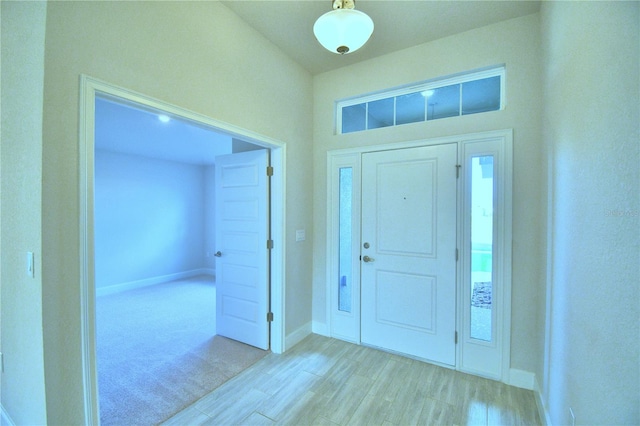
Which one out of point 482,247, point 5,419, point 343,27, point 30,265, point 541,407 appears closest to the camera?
point 30,265

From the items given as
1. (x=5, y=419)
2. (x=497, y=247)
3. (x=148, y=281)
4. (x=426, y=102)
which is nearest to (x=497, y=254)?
(x=497, y=247)

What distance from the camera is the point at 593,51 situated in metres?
1.14

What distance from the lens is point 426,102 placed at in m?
2.66

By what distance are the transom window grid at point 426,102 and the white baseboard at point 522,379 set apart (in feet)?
7.33

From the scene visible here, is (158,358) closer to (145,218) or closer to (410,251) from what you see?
(410,251)

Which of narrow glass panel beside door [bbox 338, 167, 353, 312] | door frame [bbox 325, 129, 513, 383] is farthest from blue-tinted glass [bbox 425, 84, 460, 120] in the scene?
narrow glass panel beside door [bbox 338, 167, 353, 312]

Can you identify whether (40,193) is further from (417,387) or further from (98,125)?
(98,125)

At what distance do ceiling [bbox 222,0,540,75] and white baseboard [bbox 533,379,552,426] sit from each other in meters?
2.96

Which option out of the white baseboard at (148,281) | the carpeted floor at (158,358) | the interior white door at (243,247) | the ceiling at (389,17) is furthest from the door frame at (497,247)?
the white baseboard at (148,281)

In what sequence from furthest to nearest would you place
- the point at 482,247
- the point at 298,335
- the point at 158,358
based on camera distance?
the point at 298,335 < the point at 158,358 < the point at 482,247

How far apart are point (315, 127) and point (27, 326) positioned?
2865 millimetres

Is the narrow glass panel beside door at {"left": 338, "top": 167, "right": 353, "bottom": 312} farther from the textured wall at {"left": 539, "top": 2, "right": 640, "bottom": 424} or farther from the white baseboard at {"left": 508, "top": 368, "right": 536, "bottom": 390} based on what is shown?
the textured wall at {"left": 539, "top": 2, "right": 640, "bottom": 424}

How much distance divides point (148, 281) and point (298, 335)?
13.8 feet

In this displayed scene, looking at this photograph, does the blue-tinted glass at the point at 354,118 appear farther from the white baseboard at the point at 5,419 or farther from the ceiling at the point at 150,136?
the white baseboard at the point at 5,419
